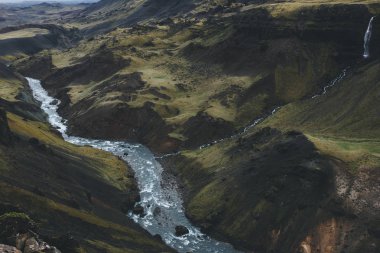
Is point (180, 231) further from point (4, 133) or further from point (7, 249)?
point (7, 249)

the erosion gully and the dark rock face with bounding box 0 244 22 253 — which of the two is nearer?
the dark rock face with bounding box 0 244 22 253

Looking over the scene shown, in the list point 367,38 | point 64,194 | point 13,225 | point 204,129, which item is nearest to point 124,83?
point 204,129

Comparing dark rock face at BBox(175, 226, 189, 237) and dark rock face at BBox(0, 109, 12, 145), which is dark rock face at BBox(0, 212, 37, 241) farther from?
dark rock face at BBox(0, 109, 12, 145)

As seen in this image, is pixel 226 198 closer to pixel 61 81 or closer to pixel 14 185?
pixel 14 185

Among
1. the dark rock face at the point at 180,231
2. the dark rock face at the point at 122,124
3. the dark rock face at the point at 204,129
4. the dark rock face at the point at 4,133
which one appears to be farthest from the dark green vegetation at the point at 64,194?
the dark rock face at the point at 204,129

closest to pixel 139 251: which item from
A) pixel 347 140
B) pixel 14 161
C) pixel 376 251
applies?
pixel 14 161

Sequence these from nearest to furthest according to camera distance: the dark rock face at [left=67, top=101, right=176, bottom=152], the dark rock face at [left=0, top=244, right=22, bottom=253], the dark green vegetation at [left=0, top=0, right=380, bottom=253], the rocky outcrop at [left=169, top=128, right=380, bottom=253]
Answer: the dark rock face at [left=0, top=244, right=22, bottom=253], the rocky outcrop at [left=169, top=128, right=380, bottom=253], the dark green vegetation at [left=0, top=0, right=380, bottom=253], the dark rock face at [left=67, top=101, right=176, bottom=152]

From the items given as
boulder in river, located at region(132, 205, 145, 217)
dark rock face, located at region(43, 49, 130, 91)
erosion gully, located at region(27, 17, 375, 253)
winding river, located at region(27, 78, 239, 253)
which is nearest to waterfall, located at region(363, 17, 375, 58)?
erosion gully, located at region(27, 17, 375, 253)
